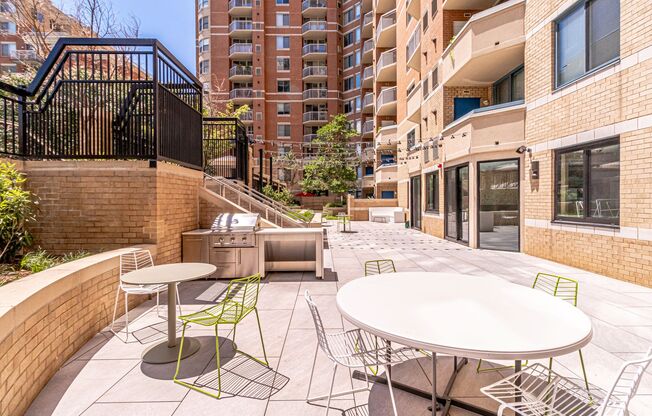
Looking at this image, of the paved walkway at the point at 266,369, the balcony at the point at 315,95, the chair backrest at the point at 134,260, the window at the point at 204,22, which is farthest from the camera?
the window at the point at 204,22

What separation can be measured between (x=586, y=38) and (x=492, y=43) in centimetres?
307

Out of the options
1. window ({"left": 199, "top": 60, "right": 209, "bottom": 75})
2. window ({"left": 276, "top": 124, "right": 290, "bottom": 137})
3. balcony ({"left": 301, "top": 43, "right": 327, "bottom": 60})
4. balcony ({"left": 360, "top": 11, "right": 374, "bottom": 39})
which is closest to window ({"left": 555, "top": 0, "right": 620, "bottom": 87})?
balcony ({"left": 360, "top": 11, "right": 374, "bottom": 39})

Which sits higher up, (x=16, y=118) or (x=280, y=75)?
(x=280, y=75)

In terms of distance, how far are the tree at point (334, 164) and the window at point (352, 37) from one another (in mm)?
13174

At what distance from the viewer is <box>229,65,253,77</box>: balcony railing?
36.1 m

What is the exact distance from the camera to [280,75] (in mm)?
36719

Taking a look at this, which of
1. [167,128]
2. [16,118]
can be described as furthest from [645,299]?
[16,118]

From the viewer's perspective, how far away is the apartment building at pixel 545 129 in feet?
20.4

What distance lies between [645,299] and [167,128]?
919cm

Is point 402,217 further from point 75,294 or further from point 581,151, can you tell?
point 75,294

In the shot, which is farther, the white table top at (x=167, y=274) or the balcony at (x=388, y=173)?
the balcony at (x=388, y=173)

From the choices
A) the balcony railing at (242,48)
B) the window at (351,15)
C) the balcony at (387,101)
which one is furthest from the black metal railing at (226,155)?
the window at (351,15)

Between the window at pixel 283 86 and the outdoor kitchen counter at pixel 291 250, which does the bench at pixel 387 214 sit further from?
the window at pixel 283 86

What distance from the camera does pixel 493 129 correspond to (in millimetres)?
9992
